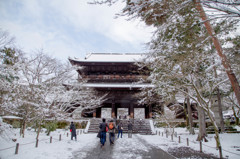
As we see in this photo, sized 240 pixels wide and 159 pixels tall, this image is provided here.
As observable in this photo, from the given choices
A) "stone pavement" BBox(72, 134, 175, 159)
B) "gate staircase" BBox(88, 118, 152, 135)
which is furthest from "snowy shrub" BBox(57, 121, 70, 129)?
"stone pavement" BBox(72, 134, 175, 159)

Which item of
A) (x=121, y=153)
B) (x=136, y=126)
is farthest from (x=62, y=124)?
(x=121, y=153)

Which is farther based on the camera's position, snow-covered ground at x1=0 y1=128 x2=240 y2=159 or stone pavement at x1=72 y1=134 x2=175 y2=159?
stone pavement at x1=72 y1=134 x2=175 y2=159

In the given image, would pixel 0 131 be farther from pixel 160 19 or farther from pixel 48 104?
pixel 160 19

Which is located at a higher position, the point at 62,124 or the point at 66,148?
the point at 66,148

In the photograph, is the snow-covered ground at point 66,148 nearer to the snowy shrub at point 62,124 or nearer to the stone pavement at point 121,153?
the stone pavement at point 121,153

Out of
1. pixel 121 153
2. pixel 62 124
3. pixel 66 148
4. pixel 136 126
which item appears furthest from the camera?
pixel 62 124

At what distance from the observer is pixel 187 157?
6.41 meters

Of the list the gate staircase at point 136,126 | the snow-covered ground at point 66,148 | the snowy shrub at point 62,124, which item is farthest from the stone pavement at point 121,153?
Answer: the snowy shrub at point 62,124

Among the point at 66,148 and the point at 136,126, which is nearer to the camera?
the point at 66,148

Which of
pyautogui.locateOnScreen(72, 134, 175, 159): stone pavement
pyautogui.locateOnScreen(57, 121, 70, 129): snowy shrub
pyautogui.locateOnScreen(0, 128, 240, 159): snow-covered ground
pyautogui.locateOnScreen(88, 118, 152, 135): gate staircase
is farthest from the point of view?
pyautogui.locateOnScreen(57, 121, 70, 129): snowy shrub

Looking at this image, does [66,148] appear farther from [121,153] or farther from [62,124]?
[62,124]

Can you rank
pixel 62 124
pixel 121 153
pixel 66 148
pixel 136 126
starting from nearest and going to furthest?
pixel 121 153, pixel 66 148, pixel 136 126, pixel 62 124

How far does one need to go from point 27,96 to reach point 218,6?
1060 centimetres

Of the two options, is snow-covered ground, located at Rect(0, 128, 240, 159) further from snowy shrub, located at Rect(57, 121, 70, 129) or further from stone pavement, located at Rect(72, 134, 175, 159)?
snowy shrub, located at Rect(57, 121, 70, 129)
